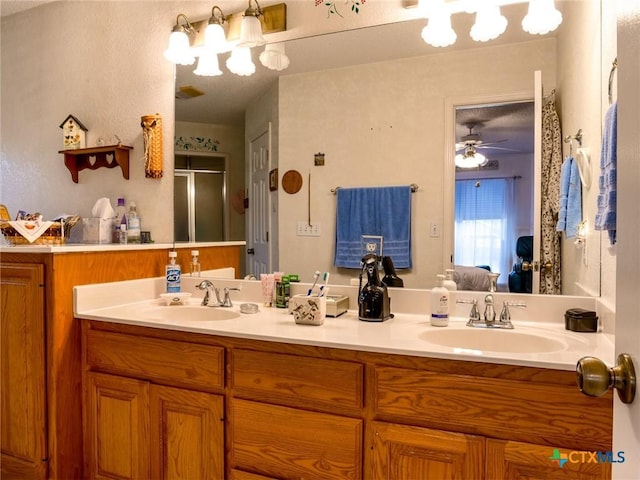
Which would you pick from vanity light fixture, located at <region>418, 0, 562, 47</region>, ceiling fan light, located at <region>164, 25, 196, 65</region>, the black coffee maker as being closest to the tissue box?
ceiling fan light, located at <region>164, 25, 196, 65</region>

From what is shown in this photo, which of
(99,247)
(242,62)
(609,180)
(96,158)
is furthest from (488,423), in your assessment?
(96,158)

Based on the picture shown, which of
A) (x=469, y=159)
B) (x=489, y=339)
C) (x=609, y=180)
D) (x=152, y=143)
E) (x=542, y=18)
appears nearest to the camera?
(x=609, y=180)

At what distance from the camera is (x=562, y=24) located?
5.27 feet

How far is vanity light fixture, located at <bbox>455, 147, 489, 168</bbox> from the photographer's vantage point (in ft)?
5.58

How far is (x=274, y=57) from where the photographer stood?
206 centimetres

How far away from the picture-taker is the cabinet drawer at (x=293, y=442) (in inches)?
52.3

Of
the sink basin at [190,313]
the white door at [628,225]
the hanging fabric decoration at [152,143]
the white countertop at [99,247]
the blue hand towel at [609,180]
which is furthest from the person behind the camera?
the hanging fabric decoration at [152,143]

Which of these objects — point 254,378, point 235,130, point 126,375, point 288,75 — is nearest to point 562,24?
point 288,75

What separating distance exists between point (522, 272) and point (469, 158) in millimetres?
491

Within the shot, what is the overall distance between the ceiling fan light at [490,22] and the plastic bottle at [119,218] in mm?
1947

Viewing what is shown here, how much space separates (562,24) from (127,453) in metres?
2.36

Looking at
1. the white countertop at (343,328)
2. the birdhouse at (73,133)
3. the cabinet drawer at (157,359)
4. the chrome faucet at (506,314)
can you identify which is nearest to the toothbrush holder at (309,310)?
the white countertop at (343,328)

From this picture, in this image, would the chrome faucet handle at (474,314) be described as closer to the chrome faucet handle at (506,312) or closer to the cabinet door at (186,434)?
the chrome faucet handle at (506,312)

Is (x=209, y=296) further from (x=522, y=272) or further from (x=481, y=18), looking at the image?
(x=481, y=18)
